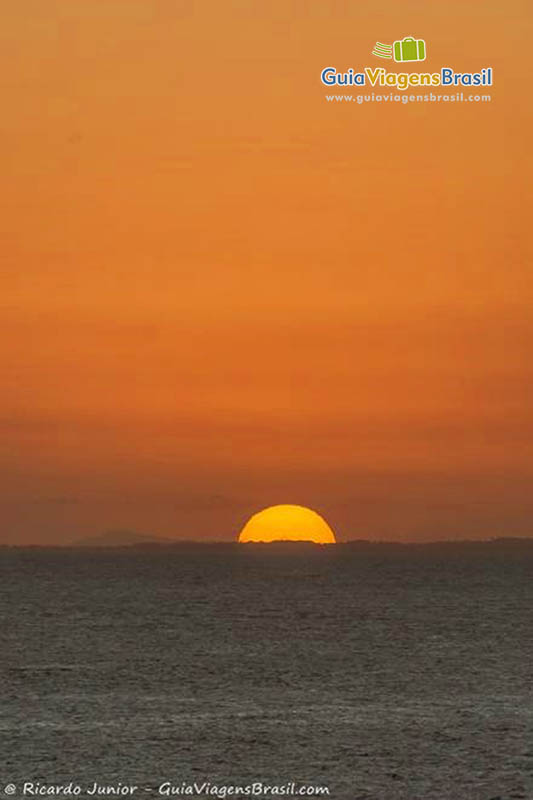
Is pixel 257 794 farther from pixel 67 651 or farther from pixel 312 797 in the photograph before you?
pixel 67 651

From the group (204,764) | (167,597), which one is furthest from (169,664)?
(167,597)

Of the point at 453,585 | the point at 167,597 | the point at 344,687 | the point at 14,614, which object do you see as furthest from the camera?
the point at 453,585

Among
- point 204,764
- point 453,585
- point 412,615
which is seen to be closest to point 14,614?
point 412,615

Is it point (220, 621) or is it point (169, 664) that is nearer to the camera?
point (169, 664)

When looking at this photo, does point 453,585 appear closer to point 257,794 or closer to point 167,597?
point 167,597

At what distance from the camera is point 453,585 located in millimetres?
168875

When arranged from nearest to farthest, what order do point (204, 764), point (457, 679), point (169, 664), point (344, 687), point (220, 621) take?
point (204, 764)
point (344, 687)
point (457, 679)
point (169, 664)
point (220, 621)

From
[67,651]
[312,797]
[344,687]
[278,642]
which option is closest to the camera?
[312,797]

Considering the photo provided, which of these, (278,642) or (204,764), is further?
(278,642)

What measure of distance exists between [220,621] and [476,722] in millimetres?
54021

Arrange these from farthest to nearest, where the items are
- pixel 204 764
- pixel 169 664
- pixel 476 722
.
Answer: pixel 169 664 → pixel 476 722 → pixel 204 764

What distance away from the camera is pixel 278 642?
6444 centimetres

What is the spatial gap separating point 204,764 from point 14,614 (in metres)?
69.5

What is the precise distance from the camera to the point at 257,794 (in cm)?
2445
